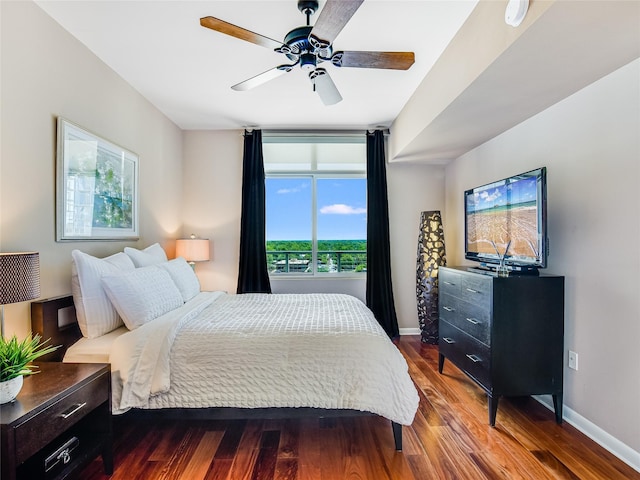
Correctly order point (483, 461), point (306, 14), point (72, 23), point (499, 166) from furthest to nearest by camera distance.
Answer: point (499, 166)
point (72, 23)
point (306, 14)
point (483, 461)

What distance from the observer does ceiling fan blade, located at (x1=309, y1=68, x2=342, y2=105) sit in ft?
7.14

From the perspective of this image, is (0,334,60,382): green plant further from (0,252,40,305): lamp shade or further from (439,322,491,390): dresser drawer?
(439,322,491,390): dresser drawer

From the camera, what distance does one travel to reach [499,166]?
312 centimetres

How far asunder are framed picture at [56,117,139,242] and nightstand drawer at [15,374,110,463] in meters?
1.07

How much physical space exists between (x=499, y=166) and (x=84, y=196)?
348 centimetres

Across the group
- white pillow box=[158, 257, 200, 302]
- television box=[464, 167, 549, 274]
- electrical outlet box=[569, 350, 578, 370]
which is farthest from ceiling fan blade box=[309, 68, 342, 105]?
electrical outlet box=[569, 350, 578, 370]

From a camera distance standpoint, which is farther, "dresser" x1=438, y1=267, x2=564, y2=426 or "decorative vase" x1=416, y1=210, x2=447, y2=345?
"decorative vase" x1=416, y1=210, x2=447, y2=345

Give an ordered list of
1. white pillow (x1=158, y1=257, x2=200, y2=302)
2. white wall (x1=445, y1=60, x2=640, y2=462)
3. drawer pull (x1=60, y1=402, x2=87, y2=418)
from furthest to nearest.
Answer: white pillow (x1=158, y1=257, x2=200, y2=302) → white wall (x1=445, y1=60, x2=640, y2=462) → drawer pull (x1=60, y1=402, x2=87, y2=418)

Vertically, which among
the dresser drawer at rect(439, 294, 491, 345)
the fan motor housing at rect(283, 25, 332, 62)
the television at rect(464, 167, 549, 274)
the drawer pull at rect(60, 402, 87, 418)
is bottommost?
the drawer pull at rect(60, 402, 87, 418)

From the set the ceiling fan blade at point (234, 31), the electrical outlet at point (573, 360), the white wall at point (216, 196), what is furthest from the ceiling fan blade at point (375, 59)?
the white wall at point (216, 196)

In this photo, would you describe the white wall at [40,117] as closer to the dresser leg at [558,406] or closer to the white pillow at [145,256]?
the white pillow at [145,256]

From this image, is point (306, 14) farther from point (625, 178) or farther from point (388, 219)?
point (388, 219)

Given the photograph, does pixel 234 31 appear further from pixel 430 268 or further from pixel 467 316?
pixel 430 268

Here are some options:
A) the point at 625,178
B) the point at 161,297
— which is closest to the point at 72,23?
the point at 161,297
